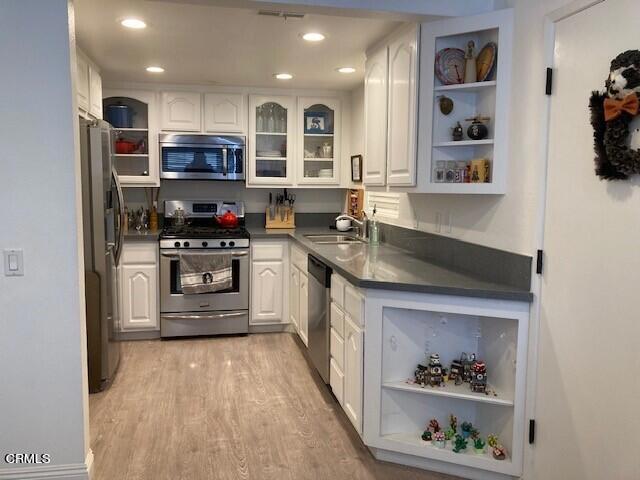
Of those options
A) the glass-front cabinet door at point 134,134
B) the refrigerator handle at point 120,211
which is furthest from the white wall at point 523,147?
the glass-front cabinet door at point 134,134

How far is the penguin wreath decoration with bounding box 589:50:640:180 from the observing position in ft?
5.66

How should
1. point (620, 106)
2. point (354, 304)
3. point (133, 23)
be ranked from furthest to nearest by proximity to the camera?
point (133, 23)
point (354, 304)
point (620, 106)

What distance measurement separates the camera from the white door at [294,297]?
178 inches

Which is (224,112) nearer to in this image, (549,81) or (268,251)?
(268,251)

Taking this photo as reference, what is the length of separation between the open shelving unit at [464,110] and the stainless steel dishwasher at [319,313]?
92cm

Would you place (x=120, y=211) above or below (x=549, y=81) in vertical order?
below

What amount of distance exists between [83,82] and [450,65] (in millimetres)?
2514

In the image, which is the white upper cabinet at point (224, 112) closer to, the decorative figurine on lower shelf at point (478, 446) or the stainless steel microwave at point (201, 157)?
the stainless steel microwave at point (201, 157)

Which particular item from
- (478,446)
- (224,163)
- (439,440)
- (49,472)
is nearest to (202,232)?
(224,163)

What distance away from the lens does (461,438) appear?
2584 millimetres

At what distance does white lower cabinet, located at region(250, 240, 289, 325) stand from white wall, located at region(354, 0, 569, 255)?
2442 millimetres

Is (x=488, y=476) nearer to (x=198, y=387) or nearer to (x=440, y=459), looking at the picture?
(x=440, y=459)

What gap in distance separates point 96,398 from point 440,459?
218 centimetres

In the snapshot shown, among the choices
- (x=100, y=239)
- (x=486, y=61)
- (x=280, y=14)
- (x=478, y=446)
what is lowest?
(x=478, y=446)
